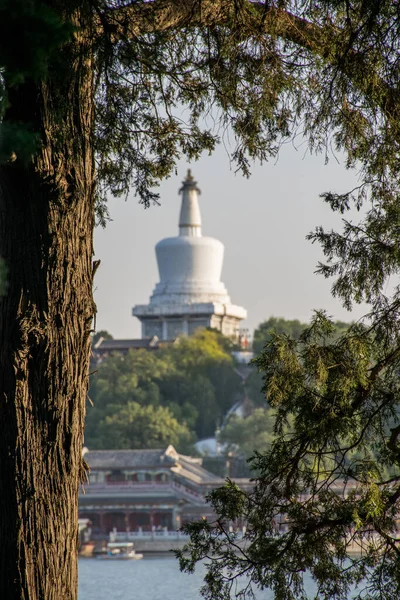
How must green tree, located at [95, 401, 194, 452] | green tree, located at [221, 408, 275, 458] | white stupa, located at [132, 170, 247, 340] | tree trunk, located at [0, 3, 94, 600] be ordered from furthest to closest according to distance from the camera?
white stupa, located at [132, 170, 247, 340]
green tree, located at [95, 401, 194, 452]
green tree, located at [221, 408, 275, 458]
tree trunk, located at [0, 3, 94, 600]

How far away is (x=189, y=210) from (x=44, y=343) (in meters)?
61.7

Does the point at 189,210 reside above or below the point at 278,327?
above

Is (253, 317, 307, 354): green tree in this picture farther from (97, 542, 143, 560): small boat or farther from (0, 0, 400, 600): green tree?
(0, 0, 400, 600): green tree

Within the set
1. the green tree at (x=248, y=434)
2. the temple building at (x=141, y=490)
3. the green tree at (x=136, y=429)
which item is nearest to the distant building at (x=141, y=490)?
the temple building at (x=141, y=490)

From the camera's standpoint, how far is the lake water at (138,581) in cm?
2411

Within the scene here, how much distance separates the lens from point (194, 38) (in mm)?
5988

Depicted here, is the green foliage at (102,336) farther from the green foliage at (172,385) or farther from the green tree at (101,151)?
the green tree at (101,151)

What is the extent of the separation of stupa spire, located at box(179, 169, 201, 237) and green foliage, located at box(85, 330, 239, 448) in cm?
1145

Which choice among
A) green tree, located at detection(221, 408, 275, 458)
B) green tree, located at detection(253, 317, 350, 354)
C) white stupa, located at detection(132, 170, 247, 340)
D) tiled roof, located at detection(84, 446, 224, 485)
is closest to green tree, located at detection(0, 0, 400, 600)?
tiled roof, located at detection(84, 446, 224, 485)

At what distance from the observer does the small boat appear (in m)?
35.9

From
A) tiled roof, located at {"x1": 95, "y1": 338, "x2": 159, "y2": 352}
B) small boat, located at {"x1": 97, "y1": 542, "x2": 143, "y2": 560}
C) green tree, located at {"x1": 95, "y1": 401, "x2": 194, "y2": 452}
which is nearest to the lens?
small boat, located at {"x1": 97, "y1": 542, "x2": 143, "y2": 560}

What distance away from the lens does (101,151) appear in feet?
20.1

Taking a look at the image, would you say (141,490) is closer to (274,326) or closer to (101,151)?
(274,326)

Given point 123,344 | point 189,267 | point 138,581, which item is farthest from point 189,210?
point 138,581
